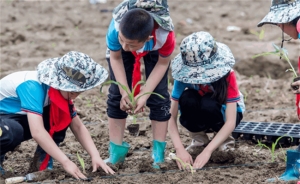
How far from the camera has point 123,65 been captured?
11.4ft

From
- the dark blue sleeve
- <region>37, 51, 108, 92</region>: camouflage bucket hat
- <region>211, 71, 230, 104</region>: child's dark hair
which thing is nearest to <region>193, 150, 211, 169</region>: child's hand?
<region>211, 71, 230, 104</region>: child's dark hair

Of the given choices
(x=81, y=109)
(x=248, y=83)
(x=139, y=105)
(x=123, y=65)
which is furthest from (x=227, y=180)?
(x=248, y=83)

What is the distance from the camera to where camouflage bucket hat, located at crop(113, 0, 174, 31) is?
10.6 feet

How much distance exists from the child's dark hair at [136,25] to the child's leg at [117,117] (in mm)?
462

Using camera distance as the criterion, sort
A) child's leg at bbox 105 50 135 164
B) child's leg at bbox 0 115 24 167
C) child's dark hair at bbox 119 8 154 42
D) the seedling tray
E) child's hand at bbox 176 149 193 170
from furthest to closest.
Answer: the seedling tray, child's leg at bbox 105 50 135 164, child's hand at bbox 176 149 193 170, child's leg at bbox 0 115 24 167, child's dark hair at bbox 119 8 154 42

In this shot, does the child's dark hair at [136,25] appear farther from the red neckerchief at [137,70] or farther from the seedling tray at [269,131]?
the seedling tray at [269,131]

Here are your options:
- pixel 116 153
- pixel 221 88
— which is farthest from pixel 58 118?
pixel 221 88

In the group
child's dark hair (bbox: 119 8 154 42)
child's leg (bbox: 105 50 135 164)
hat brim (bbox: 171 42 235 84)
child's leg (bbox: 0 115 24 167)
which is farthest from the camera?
child's leg (bbox: 105 50 135 164)

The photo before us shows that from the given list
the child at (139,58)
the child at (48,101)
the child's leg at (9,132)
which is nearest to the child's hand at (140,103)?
the child at (139,58)

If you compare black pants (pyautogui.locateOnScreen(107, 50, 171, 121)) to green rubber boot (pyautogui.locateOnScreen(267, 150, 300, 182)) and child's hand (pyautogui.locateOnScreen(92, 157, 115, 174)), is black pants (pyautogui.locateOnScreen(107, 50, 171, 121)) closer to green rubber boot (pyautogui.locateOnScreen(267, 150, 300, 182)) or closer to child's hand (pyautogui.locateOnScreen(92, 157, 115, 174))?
child's hand (pyautogui.locateOnScreen(92, 157, 115, 174))

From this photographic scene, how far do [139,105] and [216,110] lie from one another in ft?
1.89

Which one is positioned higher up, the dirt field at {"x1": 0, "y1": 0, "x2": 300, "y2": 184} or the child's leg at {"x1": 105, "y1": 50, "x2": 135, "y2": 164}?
the child's leg at {"x1": 105, "y1": 50, "x2": 135, "y2": 164}

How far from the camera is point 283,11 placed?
3193mm

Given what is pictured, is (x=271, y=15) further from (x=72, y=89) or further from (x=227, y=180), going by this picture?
(x=72, y=89)
